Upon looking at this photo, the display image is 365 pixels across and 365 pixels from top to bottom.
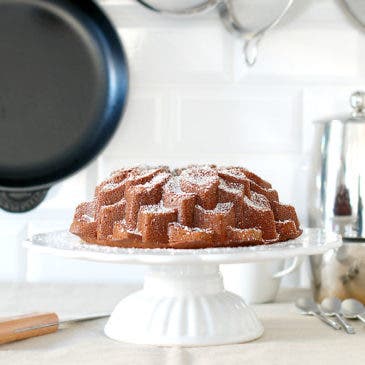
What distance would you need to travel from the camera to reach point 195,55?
3.79 feet

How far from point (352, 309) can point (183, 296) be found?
0.67 ft

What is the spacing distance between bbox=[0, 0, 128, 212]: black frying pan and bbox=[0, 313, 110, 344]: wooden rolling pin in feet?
0.81

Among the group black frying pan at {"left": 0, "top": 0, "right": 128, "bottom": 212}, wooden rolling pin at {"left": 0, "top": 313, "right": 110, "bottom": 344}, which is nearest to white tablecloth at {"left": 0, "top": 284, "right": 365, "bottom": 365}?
wooden rolling pin at {"left": 0, "top": 313, "right": 110, "bottom": 344}

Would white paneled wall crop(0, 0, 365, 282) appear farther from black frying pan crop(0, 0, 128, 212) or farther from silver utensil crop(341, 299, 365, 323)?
silver utensil crop(341, 299, 365, 323)

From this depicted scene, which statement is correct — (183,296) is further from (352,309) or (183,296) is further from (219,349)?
(352,309)

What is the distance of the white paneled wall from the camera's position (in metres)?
1.15

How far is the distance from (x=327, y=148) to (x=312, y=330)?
0.88ft

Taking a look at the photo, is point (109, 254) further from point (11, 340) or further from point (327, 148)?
point (327, 148)

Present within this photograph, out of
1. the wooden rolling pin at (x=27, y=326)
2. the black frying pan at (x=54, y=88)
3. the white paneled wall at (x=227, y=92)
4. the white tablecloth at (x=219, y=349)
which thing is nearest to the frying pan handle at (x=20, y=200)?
the white paneled wall at (x=227, y=92)

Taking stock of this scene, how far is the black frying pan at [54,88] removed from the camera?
1.00 meters

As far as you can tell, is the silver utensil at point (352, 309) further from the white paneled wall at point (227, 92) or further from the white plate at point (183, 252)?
the white paneled wall at point (227, 92)

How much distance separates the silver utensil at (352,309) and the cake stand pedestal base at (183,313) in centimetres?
13

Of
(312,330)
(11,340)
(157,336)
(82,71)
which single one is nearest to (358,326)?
(312,330)

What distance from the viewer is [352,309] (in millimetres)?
882
